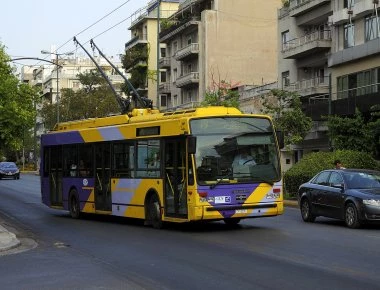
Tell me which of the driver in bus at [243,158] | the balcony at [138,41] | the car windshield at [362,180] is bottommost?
the car windshield at [362,180]

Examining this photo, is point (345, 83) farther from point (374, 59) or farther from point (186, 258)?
point (186, 258)

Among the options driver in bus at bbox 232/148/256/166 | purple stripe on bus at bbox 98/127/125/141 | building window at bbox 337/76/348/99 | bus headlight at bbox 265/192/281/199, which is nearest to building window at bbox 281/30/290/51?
building window at bbox 337/76/348/99

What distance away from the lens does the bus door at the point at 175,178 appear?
50.6 ft

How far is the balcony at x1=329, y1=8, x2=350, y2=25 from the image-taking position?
40031mm

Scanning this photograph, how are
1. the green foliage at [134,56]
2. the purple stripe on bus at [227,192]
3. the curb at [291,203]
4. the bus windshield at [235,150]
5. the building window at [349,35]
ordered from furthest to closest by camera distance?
the green foliage at [134,56]
the building window at [349,35]
the curb at [291,203]
the bus windshield at [235,150]
the purple stripe on bus at [227,192]

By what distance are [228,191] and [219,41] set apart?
4952 cm

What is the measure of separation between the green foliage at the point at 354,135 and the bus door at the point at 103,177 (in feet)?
47.9

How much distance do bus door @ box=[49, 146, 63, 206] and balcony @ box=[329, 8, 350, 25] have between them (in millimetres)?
24224

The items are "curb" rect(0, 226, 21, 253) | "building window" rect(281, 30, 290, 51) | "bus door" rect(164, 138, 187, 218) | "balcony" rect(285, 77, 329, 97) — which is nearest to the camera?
"curb" rect(0, 226, 21, 253)

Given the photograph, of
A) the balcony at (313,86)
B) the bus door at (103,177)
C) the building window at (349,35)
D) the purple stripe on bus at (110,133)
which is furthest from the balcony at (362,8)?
the bus door at (103,177)

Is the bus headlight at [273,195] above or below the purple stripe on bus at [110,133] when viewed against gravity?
below

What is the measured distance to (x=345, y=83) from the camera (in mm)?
41125

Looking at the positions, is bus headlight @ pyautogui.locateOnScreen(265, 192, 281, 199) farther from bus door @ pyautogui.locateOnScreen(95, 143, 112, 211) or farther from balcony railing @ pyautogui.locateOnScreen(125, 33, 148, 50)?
balcony railing @ pyautogui.locateOnScreen(125, 33, 148, 50)

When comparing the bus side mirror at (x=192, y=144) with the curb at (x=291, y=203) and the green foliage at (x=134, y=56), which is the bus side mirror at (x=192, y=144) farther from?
the green foliage at (x=134, y=56)
